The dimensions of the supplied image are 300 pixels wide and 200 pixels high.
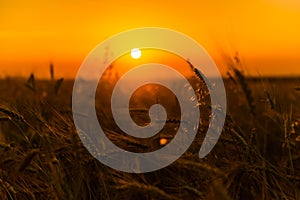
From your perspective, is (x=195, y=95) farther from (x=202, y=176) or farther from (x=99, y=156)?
(x=99, y=156)

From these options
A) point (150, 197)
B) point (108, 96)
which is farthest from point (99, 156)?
point (108, 96)

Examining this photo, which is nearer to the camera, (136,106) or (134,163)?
(134,163)

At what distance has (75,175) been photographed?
1.88 m

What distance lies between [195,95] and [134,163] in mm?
345

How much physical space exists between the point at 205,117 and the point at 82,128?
1.54 ft

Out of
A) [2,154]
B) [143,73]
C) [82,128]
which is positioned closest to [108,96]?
[143,73]

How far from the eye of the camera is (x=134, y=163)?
1.93 meters

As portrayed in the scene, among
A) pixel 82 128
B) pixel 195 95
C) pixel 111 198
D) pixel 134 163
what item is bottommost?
pixel 111 198

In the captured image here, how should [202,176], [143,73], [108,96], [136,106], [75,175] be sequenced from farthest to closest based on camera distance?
[108,96] → [143,73] → [136,106] → [75,175] → [202,176]

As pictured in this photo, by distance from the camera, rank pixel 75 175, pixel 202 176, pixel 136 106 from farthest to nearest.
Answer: pixel 136 106
pixel 75 175
pixel 202 176

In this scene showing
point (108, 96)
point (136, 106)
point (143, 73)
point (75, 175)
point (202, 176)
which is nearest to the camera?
point (202, 176)

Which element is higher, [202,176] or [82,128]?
[82,128]

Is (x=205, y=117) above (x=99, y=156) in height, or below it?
above

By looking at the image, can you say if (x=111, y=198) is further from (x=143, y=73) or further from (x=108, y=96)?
(x=108, y=96)
